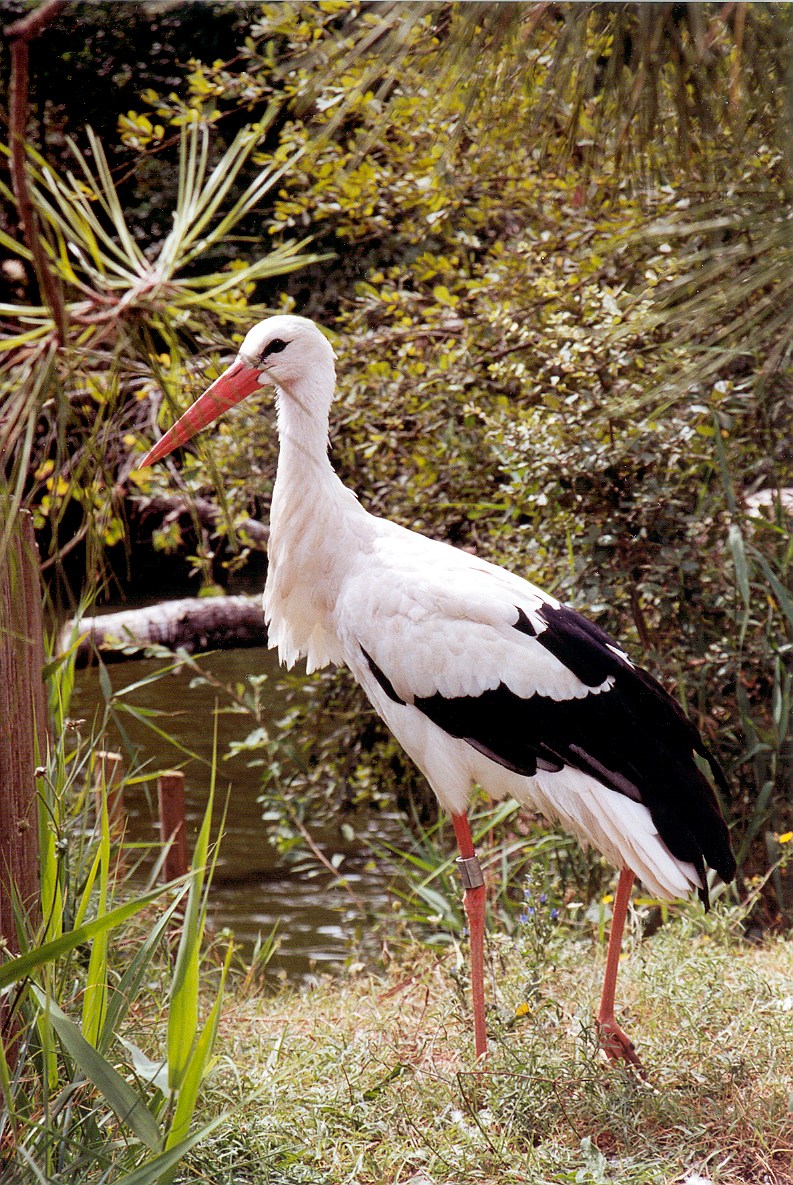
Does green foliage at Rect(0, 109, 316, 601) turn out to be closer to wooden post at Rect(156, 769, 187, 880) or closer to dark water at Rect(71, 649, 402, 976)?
wooden post at Rect(156, 769, 187, 880)

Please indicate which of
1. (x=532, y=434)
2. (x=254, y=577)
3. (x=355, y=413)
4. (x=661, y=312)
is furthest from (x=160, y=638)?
(x=661, y=312)

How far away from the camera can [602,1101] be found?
2.22m

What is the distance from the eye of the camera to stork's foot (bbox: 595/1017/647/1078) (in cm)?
236

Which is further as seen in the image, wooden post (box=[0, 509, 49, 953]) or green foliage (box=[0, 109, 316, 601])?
wooden post (box=[0, 509, 49, 953])

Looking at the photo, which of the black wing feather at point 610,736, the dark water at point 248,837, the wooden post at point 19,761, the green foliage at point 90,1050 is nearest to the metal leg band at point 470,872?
the black wing feather at point 610,736

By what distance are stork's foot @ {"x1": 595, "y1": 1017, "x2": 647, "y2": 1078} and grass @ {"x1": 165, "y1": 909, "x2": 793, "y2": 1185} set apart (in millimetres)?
31

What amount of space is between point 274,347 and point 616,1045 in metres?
1.64

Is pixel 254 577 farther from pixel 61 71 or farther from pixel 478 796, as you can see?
pixel 61 71

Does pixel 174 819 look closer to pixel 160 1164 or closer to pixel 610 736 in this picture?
pixel 610 736

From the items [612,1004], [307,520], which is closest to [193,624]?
[307,520]

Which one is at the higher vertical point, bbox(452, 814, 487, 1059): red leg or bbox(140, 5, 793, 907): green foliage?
bbox(140, 5, 793, 907): green foliage

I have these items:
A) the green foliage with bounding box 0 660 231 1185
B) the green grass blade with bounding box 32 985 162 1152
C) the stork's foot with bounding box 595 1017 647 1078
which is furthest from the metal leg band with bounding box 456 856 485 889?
the green grass blade with bounding box 32 985 162 1152

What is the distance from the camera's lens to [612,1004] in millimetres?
2436

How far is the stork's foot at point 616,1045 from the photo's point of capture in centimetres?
236
